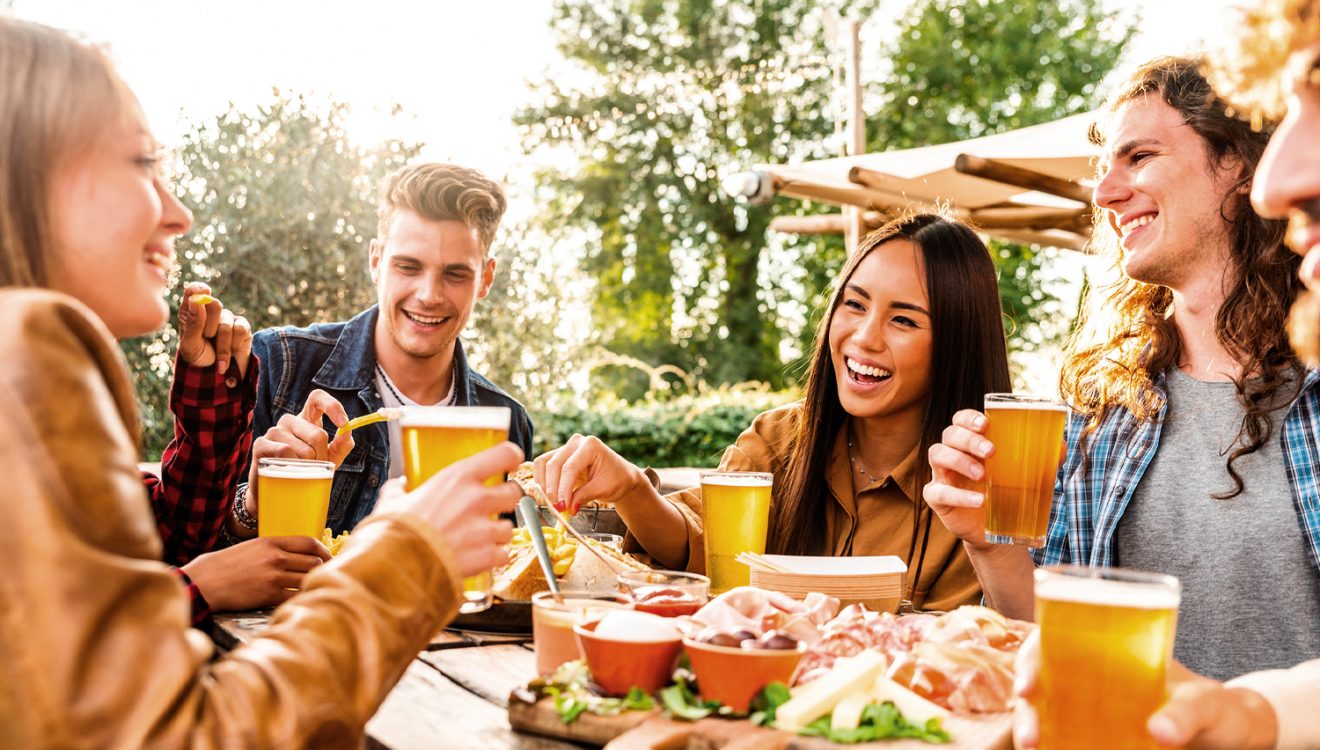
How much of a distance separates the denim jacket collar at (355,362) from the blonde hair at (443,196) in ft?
1.23

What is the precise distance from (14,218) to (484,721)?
100cm

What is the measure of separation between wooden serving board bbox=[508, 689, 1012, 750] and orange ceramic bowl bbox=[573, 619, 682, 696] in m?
0.06

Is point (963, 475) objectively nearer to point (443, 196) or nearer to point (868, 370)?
point (868, 370)

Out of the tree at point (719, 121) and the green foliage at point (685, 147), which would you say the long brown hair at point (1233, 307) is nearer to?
the tree at point (719, 121)

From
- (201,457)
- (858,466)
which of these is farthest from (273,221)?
(858,466)

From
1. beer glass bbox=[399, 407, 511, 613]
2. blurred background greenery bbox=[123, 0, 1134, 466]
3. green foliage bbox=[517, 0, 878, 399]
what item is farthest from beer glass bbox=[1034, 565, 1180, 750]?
green foliage bbox=[517, 0, 878, 399]

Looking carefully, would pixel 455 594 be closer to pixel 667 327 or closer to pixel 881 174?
pixel 881 174

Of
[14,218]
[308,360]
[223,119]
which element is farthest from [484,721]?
[223,119]

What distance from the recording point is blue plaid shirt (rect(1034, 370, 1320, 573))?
2.71 m

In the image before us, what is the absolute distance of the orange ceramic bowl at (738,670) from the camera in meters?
1.65

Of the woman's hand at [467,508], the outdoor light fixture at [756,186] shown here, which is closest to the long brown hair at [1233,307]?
the woman's hand at [467,508]

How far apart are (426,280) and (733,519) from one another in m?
1.99

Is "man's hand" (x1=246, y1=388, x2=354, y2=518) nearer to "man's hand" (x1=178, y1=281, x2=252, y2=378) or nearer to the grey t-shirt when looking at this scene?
"man's hand" (x1=178, y1=281, x2=252, y2=378)

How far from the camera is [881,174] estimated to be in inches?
284
